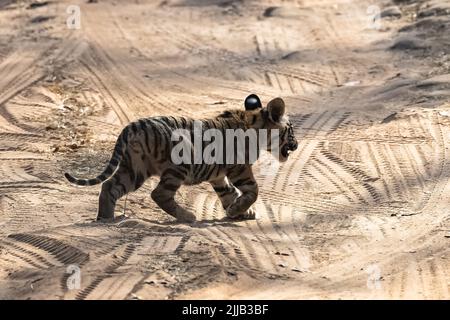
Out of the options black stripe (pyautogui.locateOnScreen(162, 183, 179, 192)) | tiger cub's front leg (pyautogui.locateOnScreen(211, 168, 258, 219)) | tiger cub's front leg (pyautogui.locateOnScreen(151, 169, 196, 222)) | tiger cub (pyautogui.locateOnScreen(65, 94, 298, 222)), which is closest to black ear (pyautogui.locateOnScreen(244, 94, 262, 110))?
tiger cub (pyautogui.locateOnScreen(65, 94, 298, 222))

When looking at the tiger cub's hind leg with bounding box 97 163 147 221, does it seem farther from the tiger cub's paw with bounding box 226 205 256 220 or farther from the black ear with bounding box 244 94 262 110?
the black ear with bounding box 244 94 262 110

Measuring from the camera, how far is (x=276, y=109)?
11.4 m

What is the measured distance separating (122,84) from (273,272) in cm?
876

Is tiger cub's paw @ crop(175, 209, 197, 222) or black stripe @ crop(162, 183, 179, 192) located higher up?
black stripe @ crop(162, 183, 179, 192)

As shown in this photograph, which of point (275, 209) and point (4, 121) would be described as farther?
point (4, 121)

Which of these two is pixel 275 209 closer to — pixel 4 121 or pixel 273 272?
pixel 273 272

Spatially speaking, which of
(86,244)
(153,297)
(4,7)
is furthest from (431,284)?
(4,7)

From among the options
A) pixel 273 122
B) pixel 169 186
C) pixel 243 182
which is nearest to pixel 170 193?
pixel 169 186

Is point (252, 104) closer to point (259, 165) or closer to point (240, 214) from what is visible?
point (240, 214)

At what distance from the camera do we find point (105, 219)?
10867 millimetres

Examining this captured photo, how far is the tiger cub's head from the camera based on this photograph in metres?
11.5

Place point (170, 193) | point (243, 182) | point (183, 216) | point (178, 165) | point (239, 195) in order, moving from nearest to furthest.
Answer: point (178, 165) < point (170, 193) < point (183, 216) < point (243, 182) < point (239, 195)

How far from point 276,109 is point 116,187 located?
2030mm

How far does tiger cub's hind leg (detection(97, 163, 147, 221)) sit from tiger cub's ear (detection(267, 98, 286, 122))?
167cm
